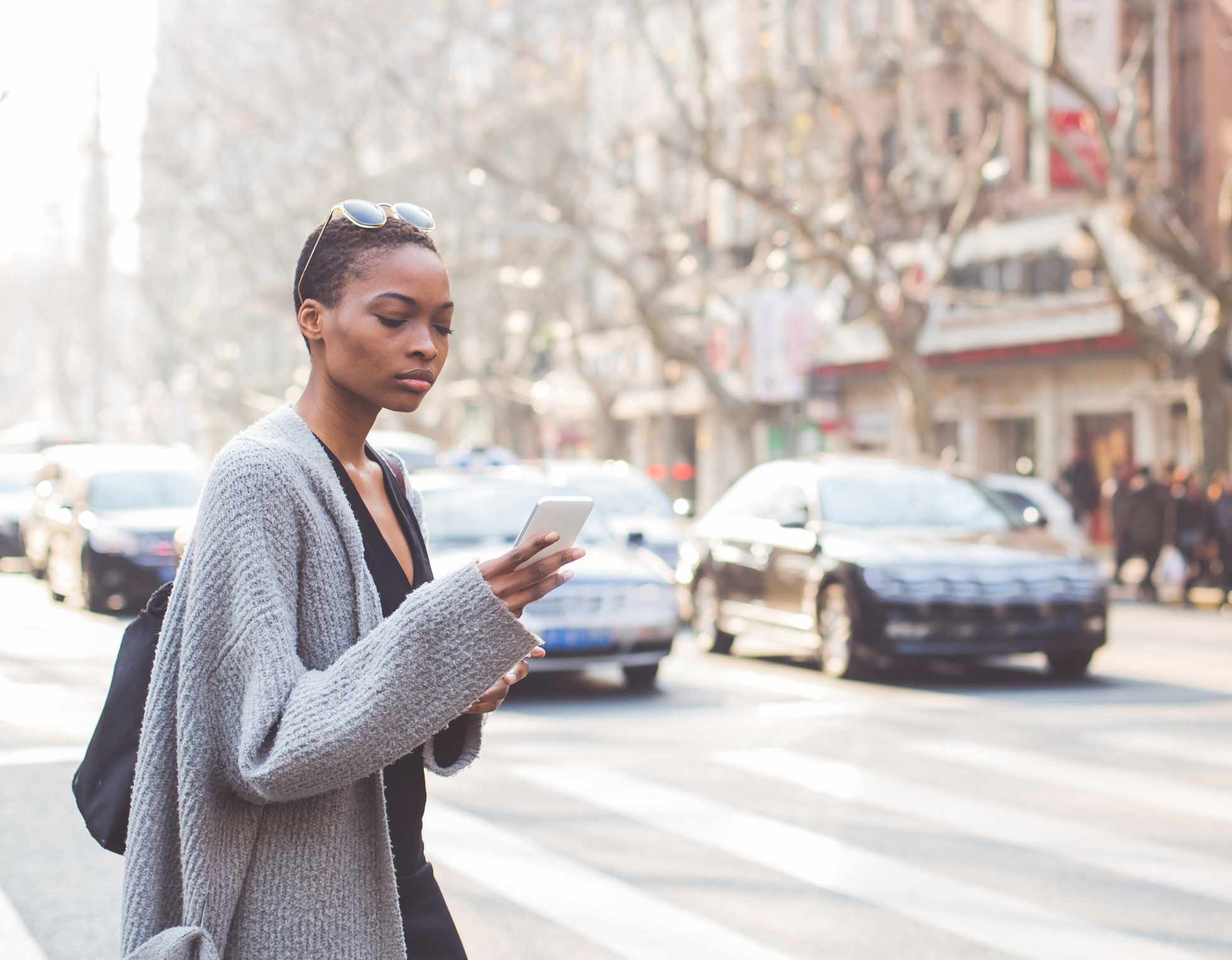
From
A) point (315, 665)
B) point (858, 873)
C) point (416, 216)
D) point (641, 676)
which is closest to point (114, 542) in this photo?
point (641, 676)

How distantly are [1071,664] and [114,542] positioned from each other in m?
10.2

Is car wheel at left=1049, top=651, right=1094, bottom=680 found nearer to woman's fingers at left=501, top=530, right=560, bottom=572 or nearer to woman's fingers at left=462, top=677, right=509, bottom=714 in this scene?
woman's fingers at left=462, top=677, right=509, bottom=714

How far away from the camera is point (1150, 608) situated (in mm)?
21391

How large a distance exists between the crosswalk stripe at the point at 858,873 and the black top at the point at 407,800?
3.50 m

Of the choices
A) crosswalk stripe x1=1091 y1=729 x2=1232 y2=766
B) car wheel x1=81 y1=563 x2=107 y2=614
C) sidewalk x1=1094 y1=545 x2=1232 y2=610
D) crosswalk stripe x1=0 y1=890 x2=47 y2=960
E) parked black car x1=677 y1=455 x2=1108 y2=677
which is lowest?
crosswalk stripe x1=0 y1=890 x2=47 y2=960

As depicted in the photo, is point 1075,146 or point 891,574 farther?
point 1075,146

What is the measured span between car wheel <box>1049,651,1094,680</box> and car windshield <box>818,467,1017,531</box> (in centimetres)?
101

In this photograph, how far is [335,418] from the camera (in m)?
2.53

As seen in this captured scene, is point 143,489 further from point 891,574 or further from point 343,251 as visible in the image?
point 343,251

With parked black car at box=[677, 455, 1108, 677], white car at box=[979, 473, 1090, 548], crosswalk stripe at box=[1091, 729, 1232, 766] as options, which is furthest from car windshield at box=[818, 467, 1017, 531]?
white car at box=[979, 473, 1090, 548]

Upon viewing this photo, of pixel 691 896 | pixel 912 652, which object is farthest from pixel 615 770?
pixel 912 652

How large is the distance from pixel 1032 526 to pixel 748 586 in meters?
2.22

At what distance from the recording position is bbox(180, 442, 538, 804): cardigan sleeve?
2.18 metres

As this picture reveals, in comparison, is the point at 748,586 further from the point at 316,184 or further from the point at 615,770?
the point at 316,184
